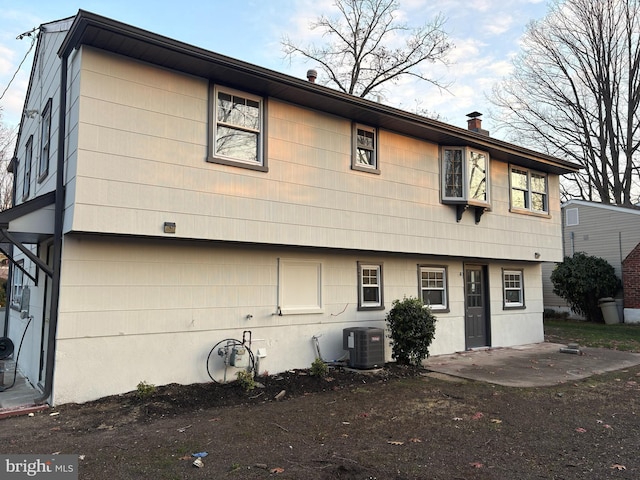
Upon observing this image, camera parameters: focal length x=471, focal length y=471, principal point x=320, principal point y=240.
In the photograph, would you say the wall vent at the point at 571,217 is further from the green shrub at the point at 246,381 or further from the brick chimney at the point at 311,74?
the green shrub at the point at 246,381

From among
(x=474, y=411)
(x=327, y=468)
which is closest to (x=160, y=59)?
(x=327, y=468)

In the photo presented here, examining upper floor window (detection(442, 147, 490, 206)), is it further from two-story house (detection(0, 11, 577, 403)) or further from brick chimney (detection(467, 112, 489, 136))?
brick chimney (detection(467, 112, 489, 136))

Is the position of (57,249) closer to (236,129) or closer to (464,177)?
(236,129)

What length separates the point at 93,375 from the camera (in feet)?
22.2

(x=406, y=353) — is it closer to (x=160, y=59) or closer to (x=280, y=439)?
(x=280, y=439)

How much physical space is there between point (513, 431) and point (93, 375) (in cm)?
568

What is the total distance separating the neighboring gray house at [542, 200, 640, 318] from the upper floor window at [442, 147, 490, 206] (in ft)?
36.6

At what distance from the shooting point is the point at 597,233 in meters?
20.0

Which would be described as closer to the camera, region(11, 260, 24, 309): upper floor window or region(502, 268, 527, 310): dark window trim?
region(11, 260, 24, 309): upper floor window

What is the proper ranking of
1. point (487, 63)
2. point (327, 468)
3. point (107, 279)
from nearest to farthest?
point (327, 468) < point (107, 279) < point (487, 63)

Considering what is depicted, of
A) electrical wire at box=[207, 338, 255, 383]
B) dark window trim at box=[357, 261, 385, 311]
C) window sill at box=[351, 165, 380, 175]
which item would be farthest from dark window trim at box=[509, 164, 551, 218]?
electrical wire at box=[207, 338, 255, 383]

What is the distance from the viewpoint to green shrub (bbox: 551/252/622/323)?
18.4 m

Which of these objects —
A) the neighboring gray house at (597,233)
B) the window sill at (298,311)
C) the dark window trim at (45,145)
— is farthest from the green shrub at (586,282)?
the dark window trim at (45,145)
